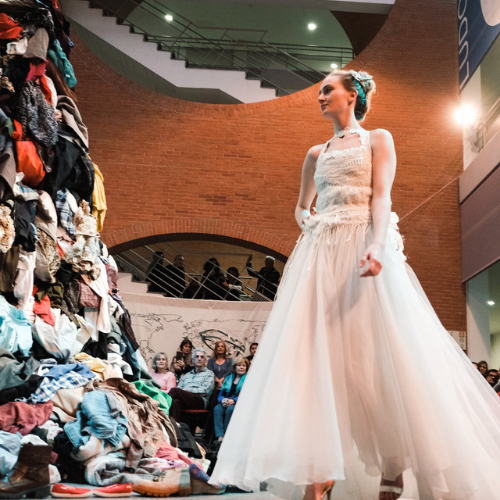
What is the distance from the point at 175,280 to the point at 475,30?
6.14 meters

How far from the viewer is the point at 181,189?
10.7 m

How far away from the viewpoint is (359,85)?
8.52 feet

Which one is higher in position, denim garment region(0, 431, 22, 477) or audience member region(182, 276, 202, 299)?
audience member region(182, 276, 202, 299)

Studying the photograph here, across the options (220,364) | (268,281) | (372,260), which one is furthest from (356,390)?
(268,281)

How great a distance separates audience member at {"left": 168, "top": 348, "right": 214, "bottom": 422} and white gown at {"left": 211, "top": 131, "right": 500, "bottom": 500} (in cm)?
442

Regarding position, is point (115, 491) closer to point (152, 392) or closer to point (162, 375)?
point (152, 392)

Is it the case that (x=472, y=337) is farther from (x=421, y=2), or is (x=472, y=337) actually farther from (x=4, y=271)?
(x=4, y=271)

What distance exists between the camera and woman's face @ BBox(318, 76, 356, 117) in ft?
8.43

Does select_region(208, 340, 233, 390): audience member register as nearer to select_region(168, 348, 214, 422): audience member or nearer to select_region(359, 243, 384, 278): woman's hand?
select_region(168, 348, 214, 422): audience member

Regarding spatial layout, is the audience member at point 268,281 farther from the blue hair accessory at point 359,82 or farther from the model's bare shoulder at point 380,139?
the model's bare shoulder at point 380,139

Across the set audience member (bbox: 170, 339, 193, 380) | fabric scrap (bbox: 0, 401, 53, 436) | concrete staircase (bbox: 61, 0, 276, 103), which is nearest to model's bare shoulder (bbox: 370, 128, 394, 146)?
fabric scrap (bbox: 0, 401, 53, 436)

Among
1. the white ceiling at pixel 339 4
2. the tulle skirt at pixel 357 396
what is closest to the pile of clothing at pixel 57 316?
the tulle skirt at pixel 357 396

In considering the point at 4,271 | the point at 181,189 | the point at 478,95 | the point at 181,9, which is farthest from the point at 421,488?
the point at 181,9

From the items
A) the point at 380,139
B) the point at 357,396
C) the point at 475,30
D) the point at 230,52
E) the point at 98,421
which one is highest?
the point at 230,52
